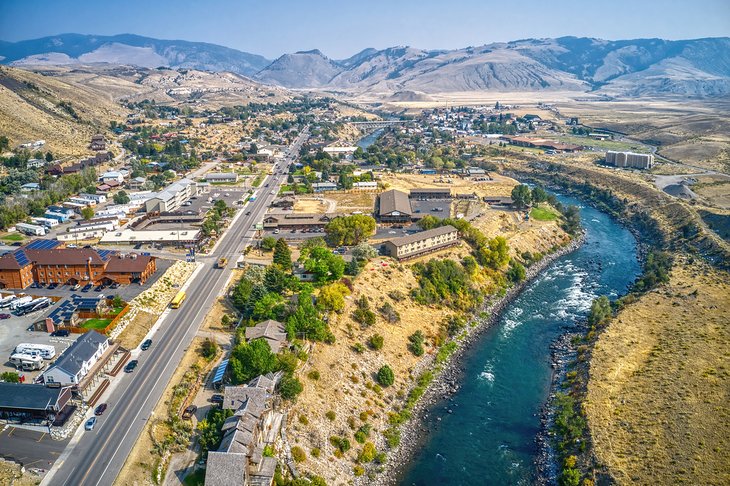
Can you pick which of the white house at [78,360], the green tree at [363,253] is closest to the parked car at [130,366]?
the white house at [78,360]

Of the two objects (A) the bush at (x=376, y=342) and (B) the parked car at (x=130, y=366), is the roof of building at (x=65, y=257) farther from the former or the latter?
(A) the bush at (x=376, y=342)

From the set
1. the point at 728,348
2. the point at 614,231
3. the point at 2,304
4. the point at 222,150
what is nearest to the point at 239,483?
the point at 2,304

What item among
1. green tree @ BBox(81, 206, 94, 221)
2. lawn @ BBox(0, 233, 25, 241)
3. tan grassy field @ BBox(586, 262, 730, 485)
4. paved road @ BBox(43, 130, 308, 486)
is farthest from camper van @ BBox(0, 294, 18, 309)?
tan grassy field @ BBox(586, 262, 730, 485)

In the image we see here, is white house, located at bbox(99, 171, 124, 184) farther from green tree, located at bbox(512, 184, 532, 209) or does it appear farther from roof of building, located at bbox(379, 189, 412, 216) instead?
green tree, located at bbox(512, 184, 532, 209)

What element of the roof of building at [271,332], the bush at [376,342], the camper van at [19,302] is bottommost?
the bush at [376,342]

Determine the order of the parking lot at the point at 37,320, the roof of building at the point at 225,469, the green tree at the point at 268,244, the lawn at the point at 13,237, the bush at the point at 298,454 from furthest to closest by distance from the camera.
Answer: the lawn at the point at 13,237
the green tree at the point at 268,244
the parking lot at the point at 37,320
the bush at the point at 298,454
the roof of building at the point at 225,469

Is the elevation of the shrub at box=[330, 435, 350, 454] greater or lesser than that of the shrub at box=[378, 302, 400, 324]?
lesser
